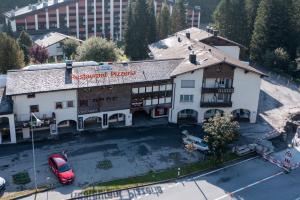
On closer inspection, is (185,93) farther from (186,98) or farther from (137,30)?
(137,30)

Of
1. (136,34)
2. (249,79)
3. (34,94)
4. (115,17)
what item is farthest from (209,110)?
(115,17)

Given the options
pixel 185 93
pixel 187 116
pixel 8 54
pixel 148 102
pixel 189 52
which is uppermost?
pixel 189 52

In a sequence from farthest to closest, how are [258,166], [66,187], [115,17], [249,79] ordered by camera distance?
1. [115,17]
2. [249,79]
3. [258,166]
4. [66,187]

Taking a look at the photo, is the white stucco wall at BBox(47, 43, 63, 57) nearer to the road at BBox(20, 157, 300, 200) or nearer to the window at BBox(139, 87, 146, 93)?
the window at BBox(139, 87, 146, 93)

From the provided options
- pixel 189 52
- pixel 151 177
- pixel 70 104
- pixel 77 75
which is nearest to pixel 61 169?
pixel 151 177

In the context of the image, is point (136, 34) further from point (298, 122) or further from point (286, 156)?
point (286, 156)

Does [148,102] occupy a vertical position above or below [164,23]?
below
